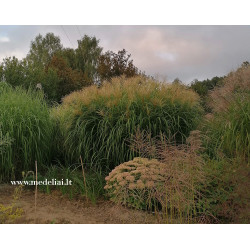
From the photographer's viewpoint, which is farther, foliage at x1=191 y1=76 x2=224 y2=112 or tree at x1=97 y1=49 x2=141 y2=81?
tree at x1=97 y1=49 x2=141 y2=81

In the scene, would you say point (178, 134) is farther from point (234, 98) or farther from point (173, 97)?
point (234, 98)

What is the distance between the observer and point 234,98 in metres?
5.11

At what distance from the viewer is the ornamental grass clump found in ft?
9.44

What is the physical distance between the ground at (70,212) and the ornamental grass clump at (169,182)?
5.8 inches

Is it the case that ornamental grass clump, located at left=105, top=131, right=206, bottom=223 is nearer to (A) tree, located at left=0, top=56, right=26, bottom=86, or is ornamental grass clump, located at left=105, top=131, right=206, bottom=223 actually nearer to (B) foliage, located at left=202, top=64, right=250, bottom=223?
(B) foliage, located at left=202, top=64, right=250, bottom=223

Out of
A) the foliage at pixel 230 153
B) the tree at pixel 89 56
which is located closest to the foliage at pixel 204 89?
the foliage at pixel 230 153

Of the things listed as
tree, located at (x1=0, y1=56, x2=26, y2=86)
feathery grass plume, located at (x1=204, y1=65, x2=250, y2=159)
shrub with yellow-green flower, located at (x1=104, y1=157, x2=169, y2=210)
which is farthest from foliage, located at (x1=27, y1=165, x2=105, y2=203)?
tree, located at (x1=0, y1=56, x2=26, y2=86)

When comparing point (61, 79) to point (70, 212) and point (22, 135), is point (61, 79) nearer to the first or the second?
Answer: point (22, 135)

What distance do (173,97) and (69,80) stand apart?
10321 millimetres

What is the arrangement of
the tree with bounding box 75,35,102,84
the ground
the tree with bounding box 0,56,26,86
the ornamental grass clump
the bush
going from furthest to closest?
1. the tree with bounding box 75,35,102,84
2. the tree with bounding box 0,56,26,86
3. the bush
4. the ground
5. the ornamental grass clump

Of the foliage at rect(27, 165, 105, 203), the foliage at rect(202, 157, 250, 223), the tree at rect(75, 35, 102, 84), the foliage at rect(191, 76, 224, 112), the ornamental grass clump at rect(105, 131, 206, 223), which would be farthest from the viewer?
the tree at rect(75, 35, 102, 84)

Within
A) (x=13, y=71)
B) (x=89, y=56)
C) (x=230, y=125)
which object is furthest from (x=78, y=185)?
(x=89, y=56)

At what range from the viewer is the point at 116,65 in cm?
1238

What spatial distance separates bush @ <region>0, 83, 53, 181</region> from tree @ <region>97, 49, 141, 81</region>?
23.2 feet
